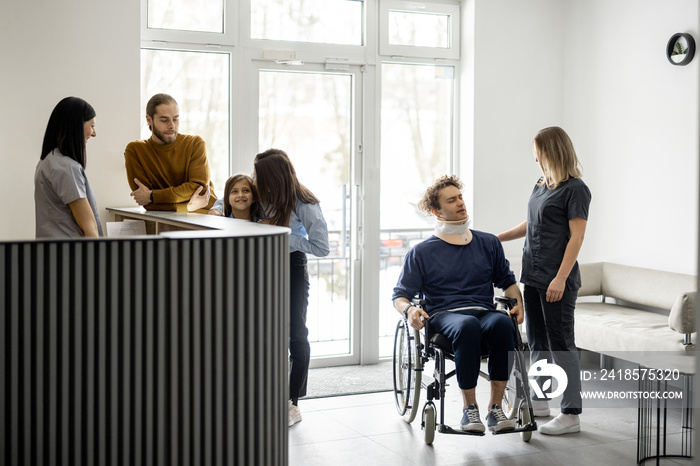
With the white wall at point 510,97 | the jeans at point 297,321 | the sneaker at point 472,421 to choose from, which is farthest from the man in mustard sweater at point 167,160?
the white wall at point 510,97

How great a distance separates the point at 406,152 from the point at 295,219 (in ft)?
6.29

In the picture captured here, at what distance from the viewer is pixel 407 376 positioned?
148 inches

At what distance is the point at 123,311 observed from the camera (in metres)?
2.07

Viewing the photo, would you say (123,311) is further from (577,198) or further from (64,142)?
(577,198)

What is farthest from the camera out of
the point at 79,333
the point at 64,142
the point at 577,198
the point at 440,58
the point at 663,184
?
the point at 440,58

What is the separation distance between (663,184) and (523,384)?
2169 millimetres

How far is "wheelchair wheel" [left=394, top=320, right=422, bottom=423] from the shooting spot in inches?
139

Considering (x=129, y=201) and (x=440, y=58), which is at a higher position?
(x=440, y=58)

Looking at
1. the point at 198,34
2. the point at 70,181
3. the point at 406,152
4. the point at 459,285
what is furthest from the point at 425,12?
the point at 70,181

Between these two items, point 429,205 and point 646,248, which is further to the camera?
point 646,248

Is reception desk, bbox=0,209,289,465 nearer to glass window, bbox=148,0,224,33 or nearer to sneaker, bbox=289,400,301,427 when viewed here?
sneaker, bbox=289,400,301,427

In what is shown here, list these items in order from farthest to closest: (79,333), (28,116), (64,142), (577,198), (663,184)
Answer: (663,184), (28,116), (577,198), (64,142), (79,333)

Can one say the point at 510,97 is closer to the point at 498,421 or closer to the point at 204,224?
the point at 498,421

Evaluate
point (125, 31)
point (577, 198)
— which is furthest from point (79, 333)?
point (125, 31)
